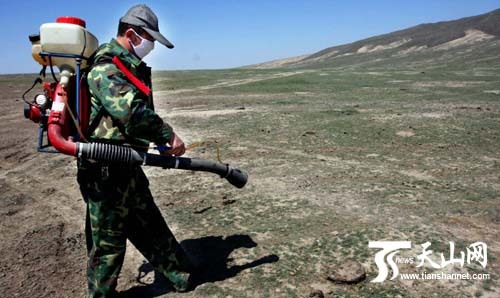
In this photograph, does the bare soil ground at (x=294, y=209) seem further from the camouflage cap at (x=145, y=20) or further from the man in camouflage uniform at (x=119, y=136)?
the camouflage cap at (x=145, y=20)

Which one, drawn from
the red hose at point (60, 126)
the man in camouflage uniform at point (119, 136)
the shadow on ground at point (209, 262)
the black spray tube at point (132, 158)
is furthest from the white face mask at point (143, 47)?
the shadow on ground at point (209, 262)

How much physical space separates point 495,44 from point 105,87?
199ft

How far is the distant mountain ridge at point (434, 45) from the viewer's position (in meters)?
53.3

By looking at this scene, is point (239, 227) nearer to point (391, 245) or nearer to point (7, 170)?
point (391, 245)

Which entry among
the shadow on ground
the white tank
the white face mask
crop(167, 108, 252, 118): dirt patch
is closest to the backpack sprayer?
the white tank

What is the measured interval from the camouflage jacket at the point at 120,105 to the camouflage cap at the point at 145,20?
0.21 meters

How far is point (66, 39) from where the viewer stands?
10.2 ft

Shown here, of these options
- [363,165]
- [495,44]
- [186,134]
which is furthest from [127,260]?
[495,44]

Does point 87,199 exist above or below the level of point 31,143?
above

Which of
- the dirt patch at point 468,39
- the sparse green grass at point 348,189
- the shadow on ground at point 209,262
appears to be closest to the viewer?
the shadow on ground at point 209,262

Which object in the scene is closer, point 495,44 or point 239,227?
point 239,227

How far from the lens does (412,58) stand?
2347 inches

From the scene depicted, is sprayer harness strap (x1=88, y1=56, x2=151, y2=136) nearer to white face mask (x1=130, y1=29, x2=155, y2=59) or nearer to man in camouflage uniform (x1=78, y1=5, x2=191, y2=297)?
man in camouflage uniform (x1=78, y1=5, x2=191, y2=297)

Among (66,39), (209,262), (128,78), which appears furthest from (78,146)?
(209,262)
